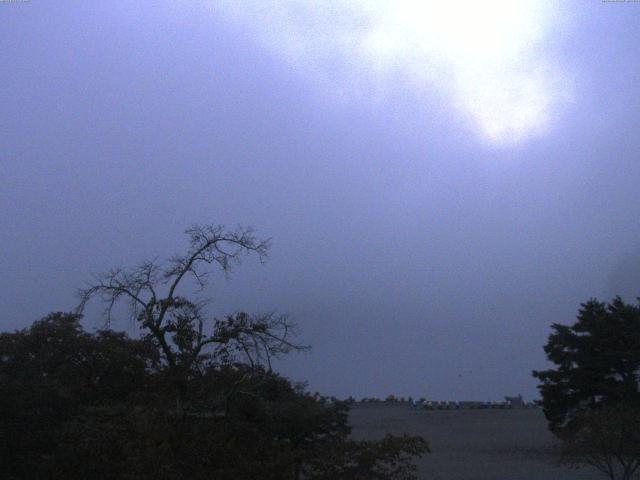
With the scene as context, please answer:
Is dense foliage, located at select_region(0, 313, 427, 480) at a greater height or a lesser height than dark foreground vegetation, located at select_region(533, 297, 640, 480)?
lesser

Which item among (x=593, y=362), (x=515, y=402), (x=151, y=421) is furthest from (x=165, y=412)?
(x=515, y=402)

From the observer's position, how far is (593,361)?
38781 mm

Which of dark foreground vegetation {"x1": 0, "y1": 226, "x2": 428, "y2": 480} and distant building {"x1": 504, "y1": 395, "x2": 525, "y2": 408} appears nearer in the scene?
dark foreground vegetation {"x1": 0, "y1": 226, "x2": 428, "y2": 480}

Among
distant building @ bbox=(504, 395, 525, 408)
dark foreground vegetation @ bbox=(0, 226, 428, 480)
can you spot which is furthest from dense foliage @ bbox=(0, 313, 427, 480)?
distant building @ bbox=(504, 395, 525, 408)

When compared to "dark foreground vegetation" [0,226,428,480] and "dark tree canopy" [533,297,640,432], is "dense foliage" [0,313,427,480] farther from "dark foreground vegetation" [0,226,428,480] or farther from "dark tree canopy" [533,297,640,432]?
"dark tree canopy" [533,297,640,432]

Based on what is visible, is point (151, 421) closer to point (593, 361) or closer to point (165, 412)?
point (165, 412)

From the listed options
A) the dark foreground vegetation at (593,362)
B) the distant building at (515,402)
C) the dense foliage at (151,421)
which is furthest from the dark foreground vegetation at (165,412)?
the distant building at (515,402)

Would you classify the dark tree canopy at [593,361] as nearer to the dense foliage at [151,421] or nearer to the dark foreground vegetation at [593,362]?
the dark foreground vegetation at [593,362]

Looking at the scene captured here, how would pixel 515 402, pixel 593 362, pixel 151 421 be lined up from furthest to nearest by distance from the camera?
pixel 515 402 < pixel 593 362 < pixel 151 421

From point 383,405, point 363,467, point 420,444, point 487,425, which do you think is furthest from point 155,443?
point 383,405

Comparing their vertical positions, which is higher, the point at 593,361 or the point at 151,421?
the point at 593,361

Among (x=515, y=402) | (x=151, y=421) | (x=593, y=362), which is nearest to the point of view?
(x=151, y=421)

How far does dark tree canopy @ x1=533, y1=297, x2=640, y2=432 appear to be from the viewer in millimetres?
38031

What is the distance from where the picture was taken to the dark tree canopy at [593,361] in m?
38.0
